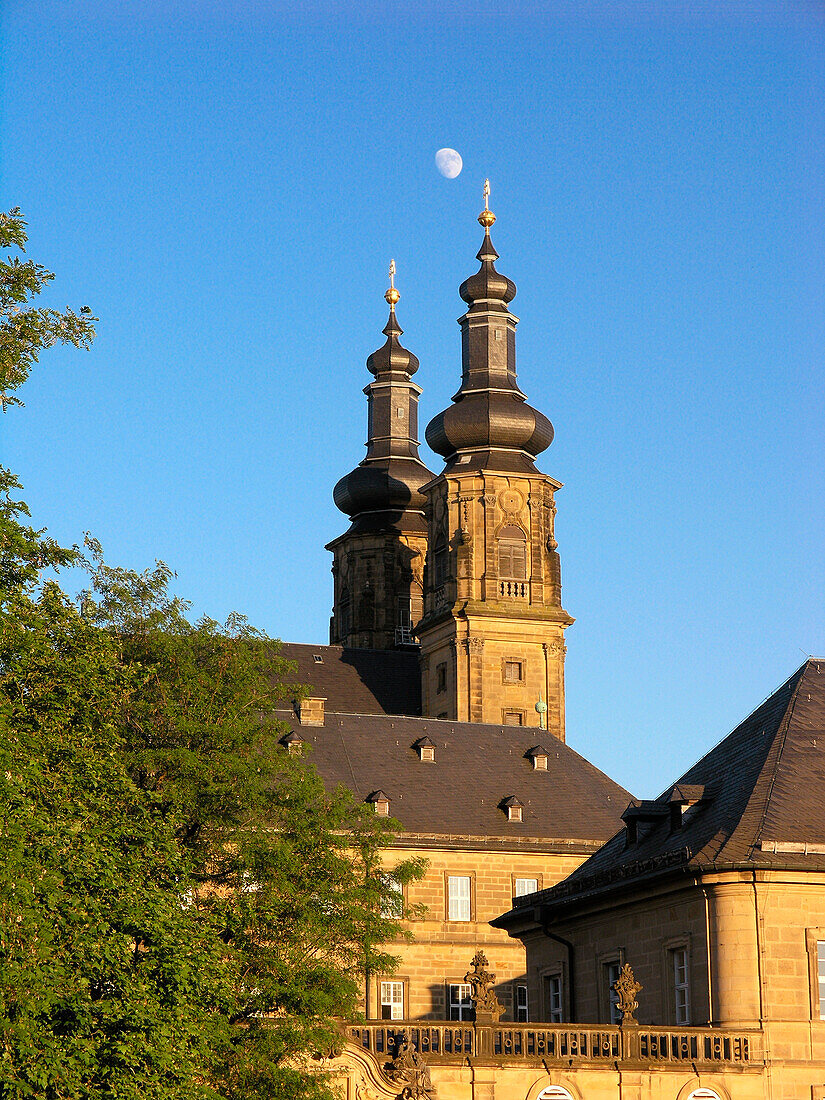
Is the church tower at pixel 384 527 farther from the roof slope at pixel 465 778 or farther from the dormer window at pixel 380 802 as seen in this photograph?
the dormer window at pixel 380 802

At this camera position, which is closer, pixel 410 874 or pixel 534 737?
pixel 410 874

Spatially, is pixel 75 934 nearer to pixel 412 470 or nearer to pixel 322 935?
pixel 322 935

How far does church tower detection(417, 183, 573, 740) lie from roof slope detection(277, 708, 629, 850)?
1355cm

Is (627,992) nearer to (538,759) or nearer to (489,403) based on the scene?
(538,759)

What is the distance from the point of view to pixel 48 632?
3023cm


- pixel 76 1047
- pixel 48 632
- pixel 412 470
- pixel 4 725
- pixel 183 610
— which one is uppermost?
pixel 412 470

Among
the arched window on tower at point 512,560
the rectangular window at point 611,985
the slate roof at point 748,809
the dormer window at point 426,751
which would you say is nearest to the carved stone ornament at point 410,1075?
the slate roof at point 748,809

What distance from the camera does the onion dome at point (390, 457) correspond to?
9794 cm

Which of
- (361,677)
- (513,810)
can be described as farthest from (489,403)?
(513,810)

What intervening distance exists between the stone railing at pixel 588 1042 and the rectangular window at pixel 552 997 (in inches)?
319

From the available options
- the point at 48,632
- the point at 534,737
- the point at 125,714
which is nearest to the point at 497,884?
the point at 534,737

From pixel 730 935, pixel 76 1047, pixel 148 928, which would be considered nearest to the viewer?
pixel 76 1047

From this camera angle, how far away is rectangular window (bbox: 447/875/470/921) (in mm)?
62062

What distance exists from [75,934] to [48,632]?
16.5ft
